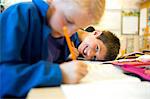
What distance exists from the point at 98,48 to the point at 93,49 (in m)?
0.02

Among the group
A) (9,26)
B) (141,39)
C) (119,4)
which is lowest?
(141,39)

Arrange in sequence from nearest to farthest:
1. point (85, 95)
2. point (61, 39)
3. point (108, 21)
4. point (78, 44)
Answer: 1. point (85, 95)
2. point (61, 39)
3. point (78, 44)
4. point (108, 21)

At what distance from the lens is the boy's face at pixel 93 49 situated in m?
0.90

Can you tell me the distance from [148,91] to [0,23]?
276 millimetres

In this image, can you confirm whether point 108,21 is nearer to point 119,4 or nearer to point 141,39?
point 119,4

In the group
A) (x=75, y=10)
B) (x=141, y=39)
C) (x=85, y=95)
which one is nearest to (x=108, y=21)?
(x=141, y=39)

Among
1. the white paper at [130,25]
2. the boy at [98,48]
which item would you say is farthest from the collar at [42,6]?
the white paper at [130,25]

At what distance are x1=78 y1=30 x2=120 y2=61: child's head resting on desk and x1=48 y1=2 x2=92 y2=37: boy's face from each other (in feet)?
1.38

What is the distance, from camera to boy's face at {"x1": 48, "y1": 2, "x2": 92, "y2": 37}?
0.45 meters

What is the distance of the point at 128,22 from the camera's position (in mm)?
1765

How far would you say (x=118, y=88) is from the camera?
0.40 meters

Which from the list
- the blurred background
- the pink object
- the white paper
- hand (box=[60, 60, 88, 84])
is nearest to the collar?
hand (box=[60, 60, 88, 84])

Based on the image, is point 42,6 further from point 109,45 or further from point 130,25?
point 130,25

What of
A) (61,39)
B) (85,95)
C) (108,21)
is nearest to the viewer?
(85,95)
